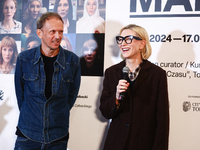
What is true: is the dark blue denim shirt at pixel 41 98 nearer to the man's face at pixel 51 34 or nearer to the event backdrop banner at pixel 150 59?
the man's face at pixel 51 34

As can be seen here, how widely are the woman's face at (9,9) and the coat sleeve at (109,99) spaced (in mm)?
1823

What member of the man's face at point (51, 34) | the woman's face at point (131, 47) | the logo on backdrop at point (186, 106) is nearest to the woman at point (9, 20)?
the man's face at point (51, 34)

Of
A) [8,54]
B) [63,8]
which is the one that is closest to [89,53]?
[63,8]

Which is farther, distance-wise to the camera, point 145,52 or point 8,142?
point 8,142

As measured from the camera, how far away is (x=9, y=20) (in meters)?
3.55

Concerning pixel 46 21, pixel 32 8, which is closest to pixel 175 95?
pixel 46 21

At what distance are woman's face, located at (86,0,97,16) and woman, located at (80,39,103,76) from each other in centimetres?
40

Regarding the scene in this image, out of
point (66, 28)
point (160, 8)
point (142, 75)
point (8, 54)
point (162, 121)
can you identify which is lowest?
point (162, 121)

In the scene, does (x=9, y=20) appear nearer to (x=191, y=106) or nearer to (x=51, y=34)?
(x=51, y=34)

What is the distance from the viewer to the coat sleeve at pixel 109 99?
8.00 feet

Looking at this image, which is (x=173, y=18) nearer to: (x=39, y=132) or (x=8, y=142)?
(x=39, y=132)

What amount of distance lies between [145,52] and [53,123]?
1.29m

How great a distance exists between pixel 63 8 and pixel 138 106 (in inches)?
72.8

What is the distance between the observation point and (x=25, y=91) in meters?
2.71
